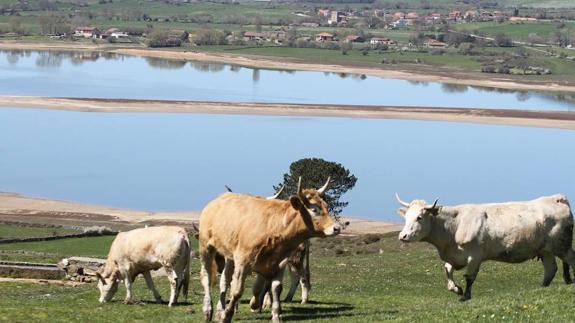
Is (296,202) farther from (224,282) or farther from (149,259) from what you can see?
(149,259)

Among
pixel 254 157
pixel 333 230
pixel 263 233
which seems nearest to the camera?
pixel 333 230

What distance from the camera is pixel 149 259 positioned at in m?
23.1

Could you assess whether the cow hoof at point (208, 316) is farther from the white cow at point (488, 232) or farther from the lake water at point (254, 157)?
the lake water at point (254, 157)

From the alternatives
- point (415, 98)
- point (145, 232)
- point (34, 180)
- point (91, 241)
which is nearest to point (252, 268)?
point (145, 232)

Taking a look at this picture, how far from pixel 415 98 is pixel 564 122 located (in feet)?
89.1

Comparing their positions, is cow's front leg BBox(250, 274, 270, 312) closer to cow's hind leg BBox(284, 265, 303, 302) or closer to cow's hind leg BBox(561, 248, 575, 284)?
cow's hind leg BBox(284, 265, 303, 302)

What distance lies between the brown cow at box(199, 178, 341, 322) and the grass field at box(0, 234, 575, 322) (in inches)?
39.9

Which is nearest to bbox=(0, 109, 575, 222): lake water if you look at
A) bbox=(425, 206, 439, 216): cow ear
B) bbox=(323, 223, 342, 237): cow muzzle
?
bbox=(425, 206, 439, 216): cow ear

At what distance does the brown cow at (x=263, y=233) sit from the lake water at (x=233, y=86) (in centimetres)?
10563

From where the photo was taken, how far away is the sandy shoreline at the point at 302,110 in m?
112

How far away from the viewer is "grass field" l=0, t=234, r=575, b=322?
17.6 metres

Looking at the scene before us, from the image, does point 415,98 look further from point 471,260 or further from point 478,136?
point 471,260

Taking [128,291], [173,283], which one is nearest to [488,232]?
[173,283]

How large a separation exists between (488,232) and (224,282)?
5.00 metres
